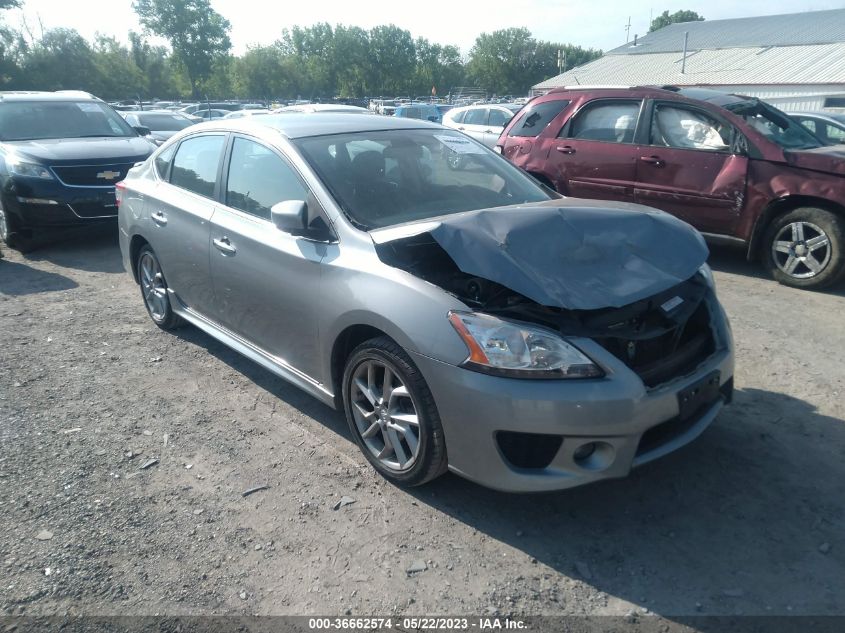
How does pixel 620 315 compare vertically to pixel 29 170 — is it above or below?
below

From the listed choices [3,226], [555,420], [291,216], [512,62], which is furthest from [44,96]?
[512,62]

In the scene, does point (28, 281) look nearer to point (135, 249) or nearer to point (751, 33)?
point (135, 249)

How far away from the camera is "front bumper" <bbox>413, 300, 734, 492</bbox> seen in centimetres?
274

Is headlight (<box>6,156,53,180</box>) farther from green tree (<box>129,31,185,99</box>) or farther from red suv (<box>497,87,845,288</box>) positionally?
green tree (<box>129,31,185,99</box>)

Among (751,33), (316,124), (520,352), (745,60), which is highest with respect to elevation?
(751,33)

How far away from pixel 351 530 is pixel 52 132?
8610 mm

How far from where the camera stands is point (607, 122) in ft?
25.0

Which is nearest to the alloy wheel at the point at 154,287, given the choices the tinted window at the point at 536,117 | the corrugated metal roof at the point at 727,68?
the tinted window at the point at 536,117

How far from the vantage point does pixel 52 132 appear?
9312 millimetres

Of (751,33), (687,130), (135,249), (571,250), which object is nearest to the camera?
(571,250)

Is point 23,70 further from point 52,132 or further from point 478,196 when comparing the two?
point 478,196

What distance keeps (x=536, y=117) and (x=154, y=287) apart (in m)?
5.04

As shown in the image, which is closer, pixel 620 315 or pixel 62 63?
pixel 620 315

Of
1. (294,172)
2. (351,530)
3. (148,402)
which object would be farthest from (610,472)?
(148,402)
